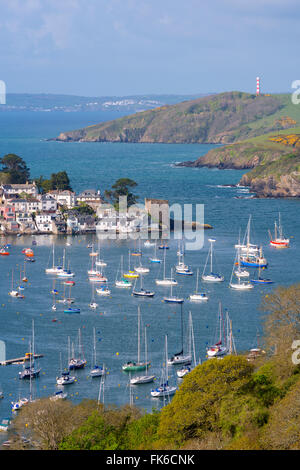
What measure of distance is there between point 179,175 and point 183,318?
47.7 m

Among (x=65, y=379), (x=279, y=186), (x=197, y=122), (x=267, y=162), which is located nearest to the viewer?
(x=65, y=379)

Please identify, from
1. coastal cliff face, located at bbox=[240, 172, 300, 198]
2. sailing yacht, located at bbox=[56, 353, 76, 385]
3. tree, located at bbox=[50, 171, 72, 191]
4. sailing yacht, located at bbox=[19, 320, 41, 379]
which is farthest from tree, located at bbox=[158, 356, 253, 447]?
coastal cliff face, located at bbox=[240, 172, 300, 198]

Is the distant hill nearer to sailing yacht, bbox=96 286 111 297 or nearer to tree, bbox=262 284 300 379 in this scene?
sailing yacht, bbox=96 286 111 297

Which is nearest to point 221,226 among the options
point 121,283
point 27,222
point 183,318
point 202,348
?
point 27,222

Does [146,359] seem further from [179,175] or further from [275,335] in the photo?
[179,175]

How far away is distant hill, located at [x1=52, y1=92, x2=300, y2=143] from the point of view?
127188mm

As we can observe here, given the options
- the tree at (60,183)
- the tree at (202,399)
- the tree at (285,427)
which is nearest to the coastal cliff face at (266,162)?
the tree at (60,183)

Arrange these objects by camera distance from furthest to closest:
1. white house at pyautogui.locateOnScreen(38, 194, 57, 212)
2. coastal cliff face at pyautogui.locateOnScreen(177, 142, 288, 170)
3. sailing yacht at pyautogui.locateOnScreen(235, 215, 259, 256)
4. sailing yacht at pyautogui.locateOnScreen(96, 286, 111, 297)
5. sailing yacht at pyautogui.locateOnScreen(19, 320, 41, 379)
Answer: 1. coastal cliff face at pyautogui.locateOnScreen(177, 142, 288, 170)
2. white house at pyautogui.locateOnScreen(38, 194, 57, 212)
3. sailing yacht at pyautogui.locateOnScreen(235, 215, 259, 256)
4. sailing yacht at pyautogui.locateOnScreen(96, 286, 111, 297)
5. sailing yacht at pyautogui.locateOnScreen(19, 320, 41, 379)

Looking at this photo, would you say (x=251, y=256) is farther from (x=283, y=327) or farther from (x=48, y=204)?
(x=283, y=327)

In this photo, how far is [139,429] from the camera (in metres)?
15.0

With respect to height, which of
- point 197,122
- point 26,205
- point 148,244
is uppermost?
point 197,122

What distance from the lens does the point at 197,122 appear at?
129625mm

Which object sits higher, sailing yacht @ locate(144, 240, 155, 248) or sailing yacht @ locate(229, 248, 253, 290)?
sailing yacht @ locate(144, 240, 155, 248)

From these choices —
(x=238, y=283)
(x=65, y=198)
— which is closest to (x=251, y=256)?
(x=238, y=283)
